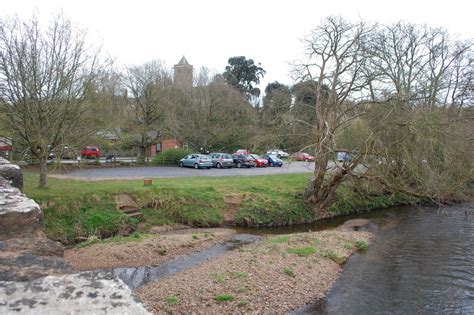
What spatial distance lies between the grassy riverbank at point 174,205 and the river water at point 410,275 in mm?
5147

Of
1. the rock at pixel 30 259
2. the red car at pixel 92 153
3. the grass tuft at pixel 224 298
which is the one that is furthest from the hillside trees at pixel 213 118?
the rock at pixel 30 259

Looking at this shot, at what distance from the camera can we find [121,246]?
1336 centimetres

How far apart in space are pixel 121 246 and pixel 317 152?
35.1ft

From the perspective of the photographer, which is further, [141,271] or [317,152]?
[317,152]

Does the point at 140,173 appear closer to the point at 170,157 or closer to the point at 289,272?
the point at 170,157

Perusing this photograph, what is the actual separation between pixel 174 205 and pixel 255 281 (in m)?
9.27

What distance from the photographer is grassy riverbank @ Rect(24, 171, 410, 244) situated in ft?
51.0

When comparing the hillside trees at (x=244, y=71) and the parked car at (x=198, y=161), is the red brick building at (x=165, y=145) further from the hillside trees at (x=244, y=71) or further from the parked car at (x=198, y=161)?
the hillside trees at (x=244, y=71)

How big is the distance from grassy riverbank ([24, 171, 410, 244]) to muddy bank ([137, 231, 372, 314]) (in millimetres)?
5316

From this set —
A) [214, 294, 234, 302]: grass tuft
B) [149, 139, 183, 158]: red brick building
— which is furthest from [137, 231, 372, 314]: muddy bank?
[149, 139, 183, 158]: red brick building

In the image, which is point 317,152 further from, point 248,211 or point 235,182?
point 235,182

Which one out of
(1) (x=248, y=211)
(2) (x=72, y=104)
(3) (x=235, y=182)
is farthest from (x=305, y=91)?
(2) (x=72, y=104)

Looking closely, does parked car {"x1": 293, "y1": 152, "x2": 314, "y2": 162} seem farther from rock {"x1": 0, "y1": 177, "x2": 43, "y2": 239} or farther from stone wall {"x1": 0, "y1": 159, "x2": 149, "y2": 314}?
stone wall {"x1": 0, "y1": 159, "x2": 149, "y2": 314}

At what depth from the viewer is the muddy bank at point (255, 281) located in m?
8.90
